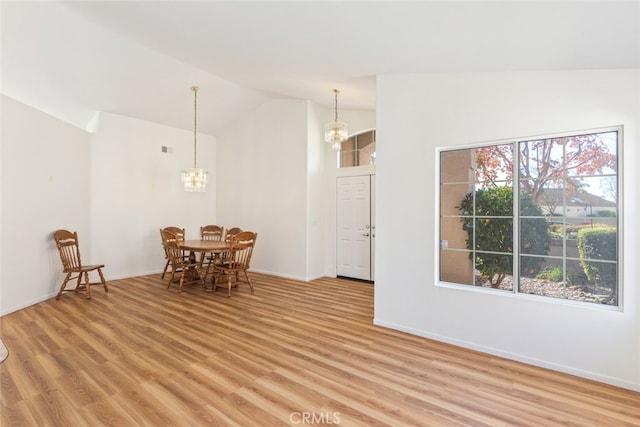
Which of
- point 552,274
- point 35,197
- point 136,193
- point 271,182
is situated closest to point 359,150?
point 271,182

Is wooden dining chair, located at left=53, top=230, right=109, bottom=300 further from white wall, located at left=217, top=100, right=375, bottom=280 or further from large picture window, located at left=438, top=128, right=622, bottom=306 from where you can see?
large picture window, located at left=438, top=128, right=622, bottom=306

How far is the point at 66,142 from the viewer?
193 inches

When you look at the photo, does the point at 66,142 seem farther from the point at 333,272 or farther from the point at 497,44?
the point at 497,44

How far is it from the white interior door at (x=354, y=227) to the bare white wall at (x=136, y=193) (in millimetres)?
3489

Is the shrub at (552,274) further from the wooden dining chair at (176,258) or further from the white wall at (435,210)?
the wooden dining chair at (176,258)

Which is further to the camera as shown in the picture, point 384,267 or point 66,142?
point 66,142

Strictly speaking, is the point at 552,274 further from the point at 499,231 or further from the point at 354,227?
the point at 354,227

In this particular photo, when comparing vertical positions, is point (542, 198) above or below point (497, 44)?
below

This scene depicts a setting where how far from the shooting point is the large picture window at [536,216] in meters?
2.56

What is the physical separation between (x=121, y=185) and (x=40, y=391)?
443 cm

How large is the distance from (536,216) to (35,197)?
6.26 meters

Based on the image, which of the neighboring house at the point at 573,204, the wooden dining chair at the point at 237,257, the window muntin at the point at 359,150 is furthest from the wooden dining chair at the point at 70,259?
the neighboring house at the point at 573,204

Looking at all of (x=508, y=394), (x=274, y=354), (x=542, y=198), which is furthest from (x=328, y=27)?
(x=508, y=394)

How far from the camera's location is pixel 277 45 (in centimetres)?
331
